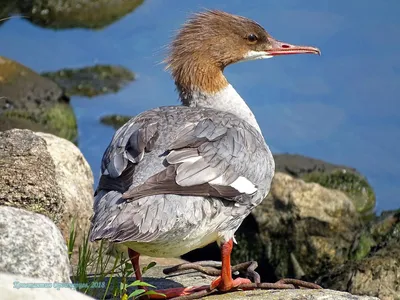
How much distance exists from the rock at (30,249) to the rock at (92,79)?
8597 mm

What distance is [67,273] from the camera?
3947mm

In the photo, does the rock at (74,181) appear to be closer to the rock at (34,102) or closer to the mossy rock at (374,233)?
the mossy rock at (374,233)

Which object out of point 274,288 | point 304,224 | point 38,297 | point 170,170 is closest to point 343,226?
point 304,224

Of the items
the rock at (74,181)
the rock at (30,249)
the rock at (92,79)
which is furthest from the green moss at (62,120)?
the rock at (30,249)

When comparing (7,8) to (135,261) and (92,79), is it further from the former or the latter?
(135,261)

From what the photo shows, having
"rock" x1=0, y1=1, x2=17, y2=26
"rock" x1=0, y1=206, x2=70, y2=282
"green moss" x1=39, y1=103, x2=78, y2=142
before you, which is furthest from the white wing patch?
"rock" x1=0, y1=1, x2=17, y2=26

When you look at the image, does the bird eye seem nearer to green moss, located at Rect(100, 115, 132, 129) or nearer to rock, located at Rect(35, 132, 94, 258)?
rock, located at Rect(35, 132, 94, 258)

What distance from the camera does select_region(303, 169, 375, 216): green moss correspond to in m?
10.2

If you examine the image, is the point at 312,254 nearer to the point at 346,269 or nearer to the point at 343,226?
the point at 343,226

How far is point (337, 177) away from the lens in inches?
411

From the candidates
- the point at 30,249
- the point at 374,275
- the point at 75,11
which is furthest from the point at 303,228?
the point at 75,11

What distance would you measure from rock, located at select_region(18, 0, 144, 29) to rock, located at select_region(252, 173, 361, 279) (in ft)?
19.3

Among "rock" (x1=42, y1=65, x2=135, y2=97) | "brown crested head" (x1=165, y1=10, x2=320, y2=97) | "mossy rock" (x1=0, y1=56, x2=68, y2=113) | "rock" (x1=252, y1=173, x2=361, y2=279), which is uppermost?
"brown crested head" (x1=165, y1=10, x2=320, y2=97)

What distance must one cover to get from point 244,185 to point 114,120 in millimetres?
6622
